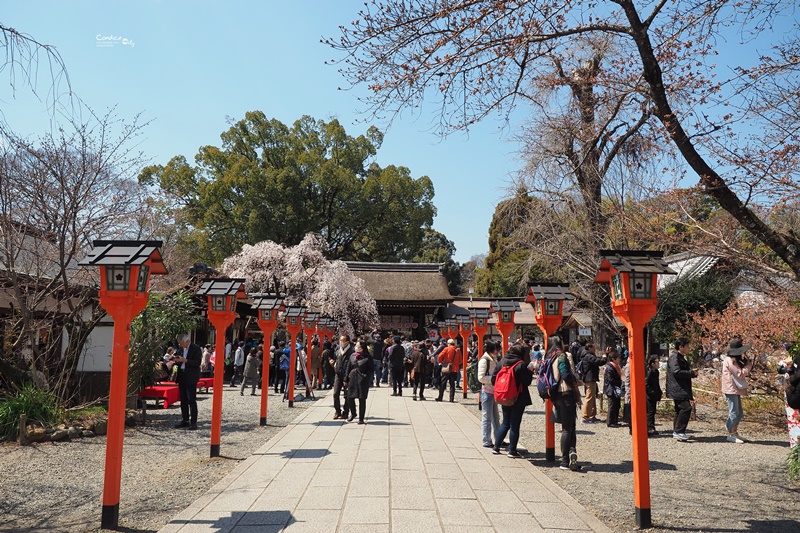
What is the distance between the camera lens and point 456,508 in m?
5.47

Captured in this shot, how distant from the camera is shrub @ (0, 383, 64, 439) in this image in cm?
866

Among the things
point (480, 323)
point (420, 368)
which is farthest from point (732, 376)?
point (420, 368)

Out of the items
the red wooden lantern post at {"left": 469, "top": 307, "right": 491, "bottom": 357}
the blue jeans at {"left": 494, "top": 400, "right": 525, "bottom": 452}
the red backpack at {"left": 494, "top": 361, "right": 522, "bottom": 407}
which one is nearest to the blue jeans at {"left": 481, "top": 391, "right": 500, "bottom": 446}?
the blue jeans at {"left": 494, "top": 400, "right": 525, "bottom": 452}

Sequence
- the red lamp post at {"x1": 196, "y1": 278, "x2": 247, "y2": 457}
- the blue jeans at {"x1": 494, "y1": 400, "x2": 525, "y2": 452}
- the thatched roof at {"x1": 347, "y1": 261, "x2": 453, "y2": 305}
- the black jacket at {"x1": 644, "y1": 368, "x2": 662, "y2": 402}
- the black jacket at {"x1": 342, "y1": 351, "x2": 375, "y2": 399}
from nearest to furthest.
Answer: the blue jeans at {"x1": 494, "y1": 400, "x2": 525, "y2": 452} < the red lamp post at {"x1": 196, "y1": 278, "x2": 247, "y2": 457} < the black jacket at {"x1": 644, "y1": 368, "x2": 662, "y2": 402} < the black jacket at {"x1": 342, "y1": 351, "x2": 375, "y2": 399} < the thatched roof at {"x1": 347, "y1": 261, "x2": 453, "y2": 305}

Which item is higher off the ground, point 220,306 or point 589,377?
point 220,306

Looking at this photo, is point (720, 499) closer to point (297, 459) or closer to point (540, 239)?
point (297, 459)

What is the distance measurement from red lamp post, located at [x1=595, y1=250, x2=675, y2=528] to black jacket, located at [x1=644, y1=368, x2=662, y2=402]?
501 centimetres

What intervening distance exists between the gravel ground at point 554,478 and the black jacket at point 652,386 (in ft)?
2.37

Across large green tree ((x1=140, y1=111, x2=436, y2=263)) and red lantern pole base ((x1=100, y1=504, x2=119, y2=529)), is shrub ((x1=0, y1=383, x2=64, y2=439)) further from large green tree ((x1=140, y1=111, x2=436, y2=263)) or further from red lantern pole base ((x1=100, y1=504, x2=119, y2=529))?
large green tree ((x1=140, y1=111, x2=436, y2=263))

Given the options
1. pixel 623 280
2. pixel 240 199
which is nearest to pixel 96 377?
pixel 623 280

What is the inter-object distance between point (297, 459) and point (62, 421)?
447 centimetres

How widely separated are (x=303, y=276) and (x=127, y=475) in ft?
74.8

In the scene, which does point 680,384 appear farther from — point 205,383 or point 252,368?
point 205,383

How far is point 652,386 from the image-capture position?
10312 millimetres
